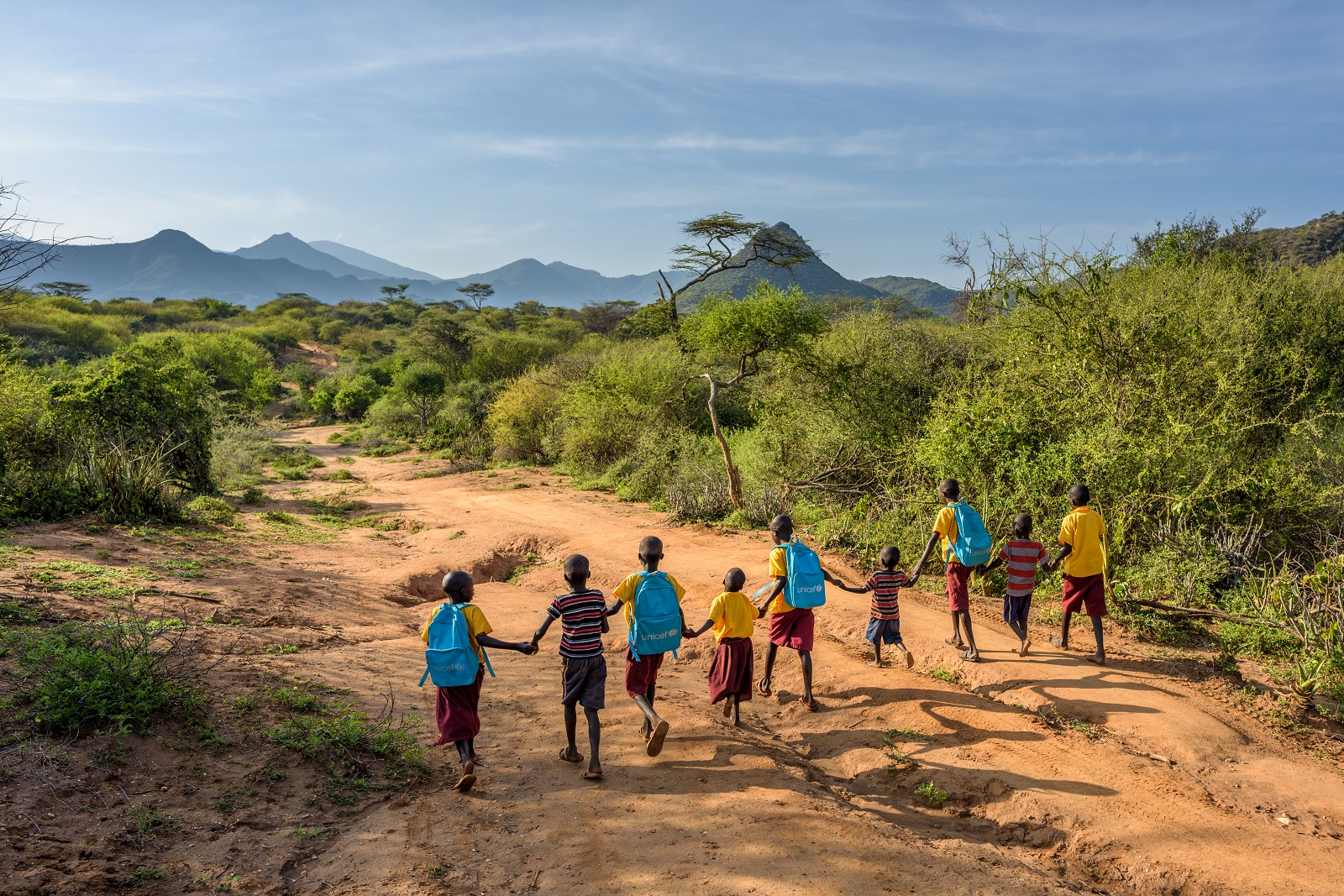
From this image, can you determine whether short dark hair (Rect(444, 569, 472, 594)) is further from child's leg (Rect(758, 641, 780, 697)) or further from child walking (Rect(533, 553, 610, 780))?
Answer: child's leg (Rect(758, 641, 780, 697))

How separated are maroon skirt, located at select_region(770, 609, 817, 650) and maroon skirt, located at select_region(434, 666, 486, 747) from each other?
7.77 ft

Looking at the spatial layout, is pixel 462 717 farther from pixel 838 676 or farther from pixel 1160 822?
pixel 1160 822

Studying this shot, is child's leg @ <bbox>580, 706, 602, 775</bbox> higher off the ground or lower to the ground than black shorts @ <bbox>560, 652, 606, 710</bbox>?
lower

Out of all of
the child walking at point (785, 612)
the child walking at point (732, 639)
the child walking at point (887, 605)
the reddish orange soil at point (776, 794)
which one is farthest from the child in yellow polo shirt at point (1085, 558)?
the child walking at point (732, 639)

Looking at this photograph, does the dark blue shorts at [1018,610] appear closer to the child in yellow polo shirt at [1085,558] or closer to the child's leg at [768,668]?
the child in yellow polo shirt at [1085,558]

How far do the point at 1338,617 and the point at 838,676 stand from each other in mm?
3870

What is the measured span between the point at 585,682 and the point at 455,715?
2.56 feet

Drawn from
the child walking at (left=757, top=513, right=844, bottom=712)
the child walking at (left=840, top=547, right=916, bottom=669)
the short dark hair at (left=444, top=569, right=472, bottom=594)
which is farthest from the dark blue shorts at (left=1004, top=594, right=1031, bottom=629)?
the short dark hair at (left=444, top=569, right=472, bottom=594)

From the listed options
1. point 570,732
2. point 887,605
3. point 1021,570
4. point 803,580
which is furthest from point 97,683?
point 1021,570

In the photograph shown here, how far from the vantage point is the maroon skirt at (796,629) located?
211 inches

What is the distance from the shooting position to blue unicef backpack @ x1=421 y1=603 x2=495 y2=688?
3984 millimetres

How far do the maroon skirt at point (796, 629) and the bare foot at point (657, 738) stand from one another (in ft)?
4.62

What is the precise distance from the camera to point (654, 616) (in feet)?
14.8

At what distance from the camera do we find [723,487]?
41.0ft
